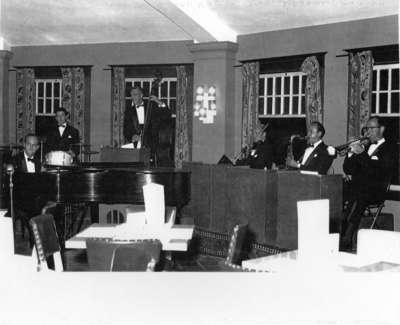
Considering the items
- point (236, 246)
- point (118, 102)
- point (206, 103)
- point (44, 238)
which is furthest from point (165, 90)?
point (236, 246)

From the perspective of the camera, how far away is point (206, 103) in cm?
1112

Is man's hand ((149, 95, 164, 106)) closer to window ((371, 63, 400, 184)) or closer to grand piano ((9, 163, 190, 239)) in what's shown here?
grand piano ((9, 163, 190, 239))

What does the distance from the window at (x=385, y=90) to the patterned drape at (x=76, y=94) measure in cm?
594

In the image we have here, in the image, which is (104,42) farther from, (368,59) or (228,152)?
(368,59)

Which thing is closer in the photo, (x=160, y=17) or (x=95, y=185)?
(x=95, y=185)

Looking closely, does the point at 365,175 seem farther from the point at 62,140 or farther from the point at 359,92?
the point at 62,140

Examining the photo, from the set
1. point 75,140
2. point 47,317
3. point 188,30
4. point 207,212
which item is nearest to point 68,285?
point 47,317

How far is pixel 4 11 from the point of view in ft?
36.9

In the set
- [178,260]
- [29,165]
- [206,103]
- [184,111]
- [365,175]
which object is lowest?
[178,260]

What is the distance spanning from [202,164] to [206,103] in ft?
9.77

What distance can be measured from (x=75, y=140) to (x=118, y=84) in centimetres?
325

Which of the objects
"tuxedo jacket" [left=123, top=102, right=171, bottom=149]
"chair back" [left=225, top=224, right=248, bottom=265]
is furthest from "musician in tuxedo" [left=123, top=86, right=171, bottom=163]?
"chair back" [left=225, top=224, right=248, bottom=265]

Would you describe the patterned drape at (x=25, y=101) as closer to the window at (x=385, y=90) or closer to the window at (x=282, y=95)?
the window at (x=282, y=95)

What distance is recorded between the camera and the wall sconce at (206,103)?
1109 centimetres
